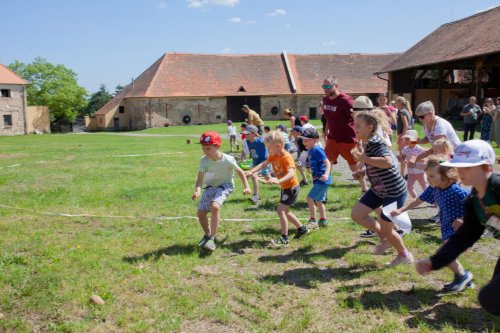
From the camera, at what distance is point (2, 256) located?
18.4 ft

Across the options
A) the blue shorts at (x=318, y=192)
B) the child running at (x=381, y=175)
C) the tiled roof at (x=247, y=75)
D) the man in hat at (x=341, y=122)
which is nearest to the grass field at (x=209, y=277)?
the child running at (x=381, y=175)

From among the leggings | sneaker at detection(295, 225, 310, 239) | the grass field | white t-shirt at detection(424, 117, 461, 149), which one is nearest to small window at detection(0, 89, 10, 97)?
the grass field

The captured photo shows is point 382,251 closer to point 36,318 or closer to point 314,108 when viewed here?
point 36,318

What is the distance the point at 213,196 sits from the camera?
6.03 metres

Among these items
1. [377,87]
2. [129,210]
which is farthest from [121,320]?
[377,87]

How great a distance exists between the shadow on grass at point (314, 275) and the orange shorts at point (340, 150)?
3.14 m

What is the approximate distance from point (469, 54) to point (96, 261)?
24799mm

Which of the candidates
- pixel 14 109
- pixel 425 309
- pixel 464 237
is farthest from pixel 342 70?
pixel 464 237

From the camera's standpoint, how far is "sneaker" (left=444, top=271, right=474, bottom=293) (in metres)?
4.27

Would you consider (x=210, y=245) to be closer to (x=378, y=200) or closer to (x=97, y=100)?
(x=378, y=200)

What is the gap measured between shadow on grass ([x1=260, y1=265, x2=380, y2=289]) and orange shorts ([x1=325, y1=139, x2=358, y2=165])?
3.14 m

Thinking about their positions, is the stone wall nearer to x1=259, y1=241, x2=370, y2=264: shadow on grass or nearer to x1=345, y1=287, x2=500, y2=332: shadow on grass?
x1=259, y1=241, x2=370, y2=264: shadow on grass

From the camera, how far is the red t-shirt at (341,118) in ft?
25.9

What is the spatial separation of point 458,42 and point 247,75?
1052 inches
